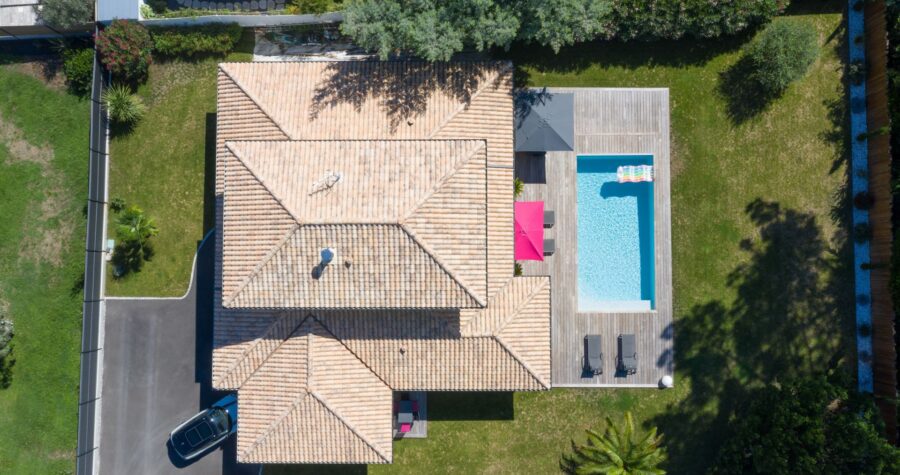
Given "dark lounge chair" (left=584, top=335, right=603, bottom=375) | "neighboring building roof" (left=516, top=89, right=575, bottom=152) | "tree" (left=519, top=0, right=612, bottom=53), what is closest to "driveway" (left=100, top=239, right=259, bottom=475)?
"neighboring building roof" (left=516, top=89, right=575, bottom=152)

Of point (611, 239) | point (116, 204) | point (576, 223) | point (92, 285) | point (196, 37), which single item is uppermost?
point (196, 37)

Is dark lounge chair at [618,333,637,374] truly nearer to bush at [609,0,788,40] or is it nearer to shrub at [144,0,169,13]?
bush at [609,0,788,40]

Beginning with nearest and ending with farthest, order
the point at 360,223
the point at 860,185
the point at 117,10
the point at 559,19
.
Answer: the point at 360,223 → the point at 559,19 → the point at 860,185 → the point at 117,10

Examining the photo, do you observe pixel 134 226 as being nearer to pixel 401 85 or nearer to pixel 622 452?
pixel 401 85

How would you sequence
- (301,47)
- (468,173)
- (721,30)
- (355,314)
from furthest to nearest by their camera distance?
(301,47) → (721,30) → (355,314) → (468,173)

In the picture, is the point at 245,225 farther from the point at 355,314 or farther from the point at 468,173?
the point at 468,173

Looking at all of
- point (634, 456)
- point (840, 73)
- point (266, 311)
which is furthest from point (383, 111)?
point (840, 73)

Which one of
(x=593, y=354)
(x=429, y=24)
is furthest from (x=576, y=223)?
(x=429, y=24)
